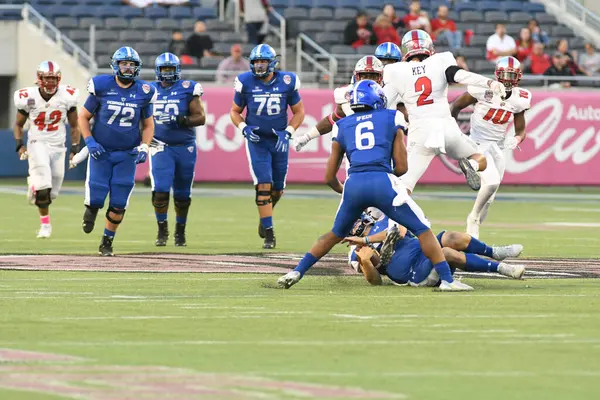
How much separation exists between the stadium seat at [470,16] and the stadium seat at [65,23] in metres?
8.11

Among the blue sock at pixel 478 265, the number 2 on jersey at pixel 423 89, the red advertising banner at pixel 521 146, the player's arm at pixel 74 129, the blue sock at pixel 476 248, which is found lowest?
the red advertising banner at pixel 521 146

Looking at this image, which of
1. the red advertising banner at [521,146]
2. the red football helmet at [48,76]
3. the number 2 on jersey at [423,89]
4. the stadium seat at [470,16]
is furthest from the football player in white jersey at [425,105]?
the stadium seat at [470,16]

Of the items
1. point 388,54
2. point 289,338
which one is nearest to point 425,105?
point 388,54

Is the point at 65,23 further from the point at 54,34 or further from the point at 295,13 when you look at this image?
the point at 295,13

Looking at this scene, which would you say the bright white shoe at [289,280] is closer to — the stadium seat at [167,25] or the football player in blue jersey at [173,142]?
the football player in blue jersey at [173,142]

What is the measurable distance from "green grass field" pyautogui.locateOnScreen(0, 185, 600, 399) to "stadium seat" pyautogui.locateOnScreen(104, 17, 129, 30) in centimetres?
1713

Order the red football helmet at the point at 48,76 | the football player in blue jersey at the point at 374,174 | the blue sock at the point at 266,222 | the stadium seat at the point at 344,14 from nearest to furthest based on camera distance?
the football player in blue jersey at the point at 374,174 < the blue sock at the point at 266,222 < the red football helmet at the point at 48,76 < the stadium seat at the point at 344,14

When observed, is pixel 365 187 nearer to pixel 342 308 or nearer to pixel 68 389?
pixel 342 308

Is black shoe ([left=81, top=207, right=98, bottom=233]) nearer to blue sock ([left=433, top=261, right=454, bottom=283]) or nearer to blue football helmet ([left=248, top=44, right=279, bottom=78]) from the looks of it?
blue football helmet ([left=248, top=44, right=279, bottom=78])

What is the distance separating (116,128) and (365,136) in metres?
4.51

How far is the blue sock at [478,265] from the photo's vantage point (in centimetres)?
1070

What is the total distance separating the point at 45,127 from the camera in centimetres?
1673

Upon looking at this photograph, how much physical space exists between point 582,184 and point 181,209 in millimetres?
14313

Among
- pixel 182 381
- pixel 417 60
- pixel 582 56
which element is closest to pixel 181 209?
pixel 417 60
